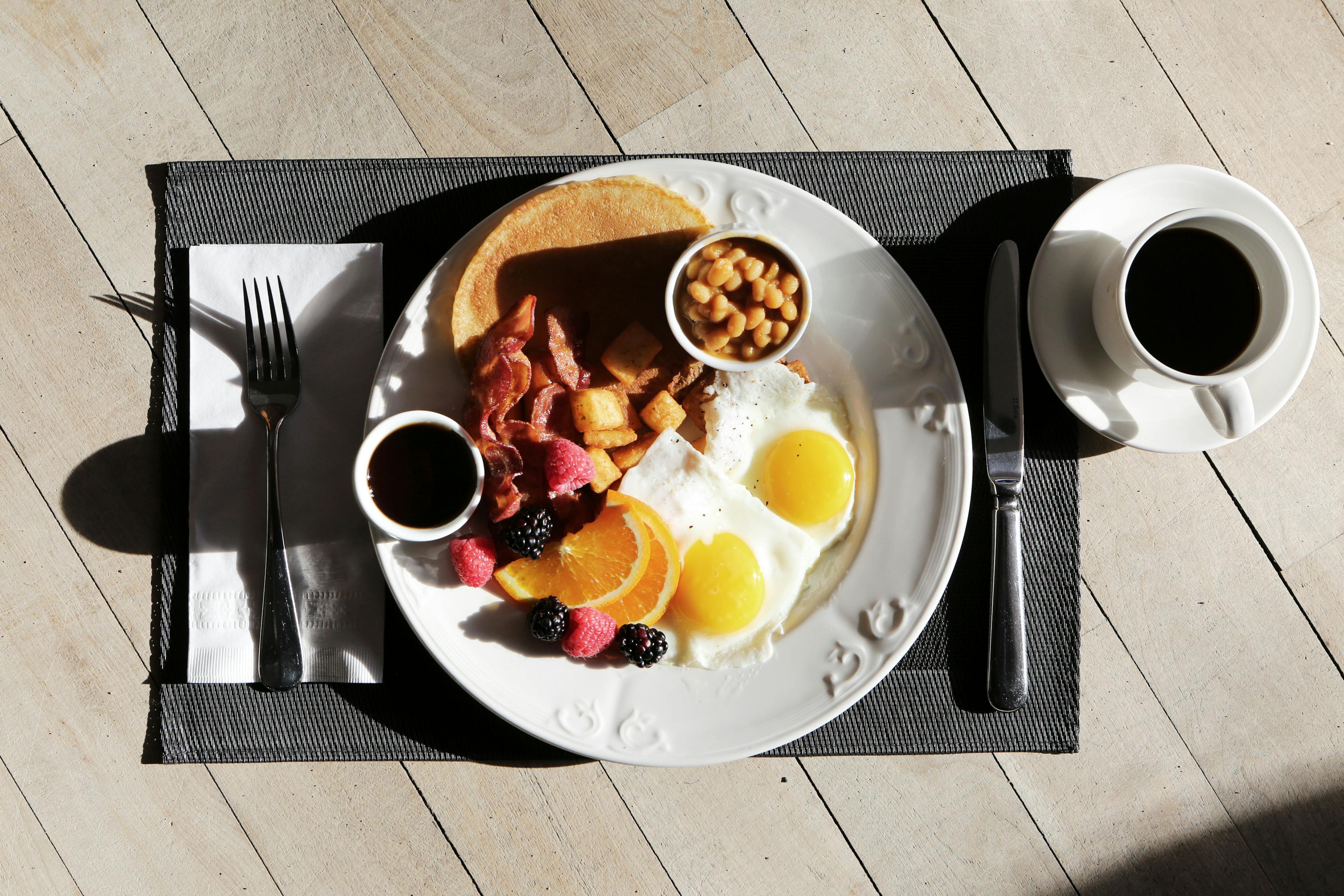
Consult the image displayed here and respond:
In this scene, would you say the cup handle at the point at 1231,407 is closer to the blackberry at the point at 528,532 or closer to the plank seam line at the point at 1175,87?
the plank seam line at the point at 1175,87

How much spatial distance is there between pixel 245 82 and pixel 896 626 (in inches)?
63.9

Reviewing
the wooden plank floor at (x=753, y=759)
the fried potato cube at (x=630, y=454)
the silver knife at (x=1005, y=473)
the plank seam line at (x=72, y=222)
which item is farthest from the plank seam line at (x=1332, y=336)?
the plank seam line at (x=72, y=222)

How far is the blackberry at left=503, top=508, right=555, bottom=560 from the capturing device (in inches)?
50.3

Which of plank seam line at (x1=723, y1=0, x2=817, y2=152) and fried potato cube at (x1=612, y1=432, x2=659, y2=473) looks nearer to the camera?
fried potato cube at (x1=612, y1=432, x2=659, y2=473)

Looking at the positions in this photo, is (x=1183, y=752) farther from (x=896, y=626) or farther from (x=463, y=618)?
(x=463, y=618)

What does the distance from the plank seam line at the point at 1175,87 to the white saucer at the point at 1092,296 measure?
0.28m

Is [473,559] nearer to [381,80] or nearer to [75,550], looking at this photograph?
[75,550]

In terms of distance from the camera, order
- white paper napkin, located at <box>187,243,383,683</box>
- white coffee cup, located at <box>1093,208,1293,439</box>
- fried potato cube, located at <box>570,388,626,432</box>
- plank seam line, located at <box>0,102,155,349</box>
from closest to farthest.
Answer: white coffee cup, located at <box>1093,208,1293,439</box> < fried potato cube, located at <box>570,388,626,432</box> < white paper napkin, located at <box>187,243,383,683</box> < plank seam line, located at <box>0,102,155,349</box>

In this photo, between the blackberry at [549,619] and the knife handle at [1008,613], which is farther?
the knife handle at [1008,613]

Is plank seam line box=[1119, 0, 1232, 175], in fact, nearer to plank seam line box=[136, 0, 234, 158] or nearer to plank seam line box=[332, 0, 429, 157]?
plank seam line box=[332, 0, 429, 157]

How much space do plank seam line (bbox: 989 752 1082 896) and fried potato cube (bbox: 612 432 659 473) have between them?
0.93 metres

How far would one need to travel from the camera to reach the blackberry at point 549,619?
1.29 meters

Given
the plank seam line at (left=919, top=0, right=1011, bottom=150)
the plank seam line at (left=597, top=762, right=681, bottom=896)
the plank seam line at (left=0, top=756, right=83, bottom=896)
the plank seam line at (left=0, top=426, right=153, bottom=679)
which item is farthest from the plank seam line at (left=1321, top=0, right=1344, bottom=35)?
the plank seam line at (left=0, top=756, right=83, bottom=896)

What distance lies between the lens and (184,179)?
1527mm
